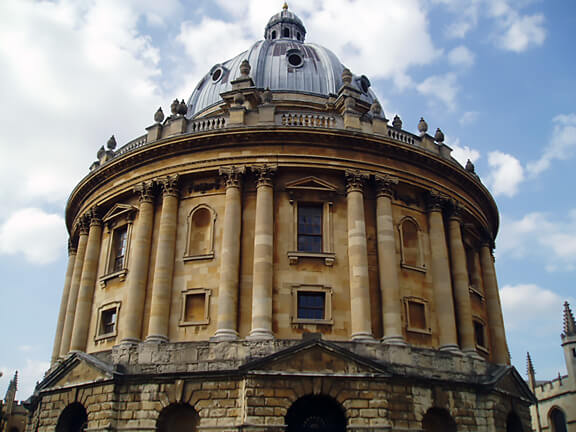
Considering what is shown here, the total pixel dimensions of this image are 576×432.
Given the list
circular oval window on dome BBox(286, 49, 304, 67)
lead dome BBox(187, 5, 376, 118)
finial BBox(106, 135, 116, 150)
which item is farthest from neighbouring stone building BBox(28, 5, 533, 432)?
circular oval window on dome BBox(286, 49, 304, 67)

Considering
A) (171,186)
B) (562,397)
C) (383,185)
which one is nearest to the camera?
(383,185)

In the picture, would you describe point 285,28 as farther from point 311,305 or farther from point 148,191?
point 311,305

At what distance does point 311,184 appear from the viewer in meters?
26.8

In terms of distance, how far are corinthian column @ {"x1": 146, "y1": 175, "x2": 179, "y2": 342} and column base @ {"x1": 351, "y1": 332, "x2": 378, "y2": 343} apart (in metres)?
7.86

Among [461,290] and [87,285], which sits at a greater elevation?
[87,285]

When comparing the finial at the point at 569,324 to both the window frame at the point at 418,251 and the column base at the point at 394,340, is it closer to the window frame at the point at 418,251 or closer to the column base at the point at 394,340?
the window frame at the point at 418,251

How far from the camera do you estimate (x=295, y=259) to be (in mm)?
25250

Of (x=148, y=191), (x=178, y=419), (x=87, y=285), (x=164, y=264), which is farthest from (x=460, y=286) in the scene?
(x=87, y=285)

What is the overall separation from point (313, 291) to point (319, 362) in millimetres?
3569

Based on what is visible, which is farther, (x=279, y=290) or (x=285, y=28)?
(x=285, y=28)

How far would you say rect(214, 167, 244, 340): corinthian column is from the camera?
937 inches

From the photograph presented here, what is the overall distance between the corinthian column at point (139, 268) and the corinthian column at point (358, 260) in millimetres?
9247

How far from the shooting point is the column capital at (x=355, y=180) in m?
26.6

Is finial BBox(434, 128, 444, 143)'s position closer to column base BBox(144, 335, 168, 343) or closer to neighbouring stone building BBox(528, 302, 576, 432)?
column base BBox(144, 335, 168, 343)
